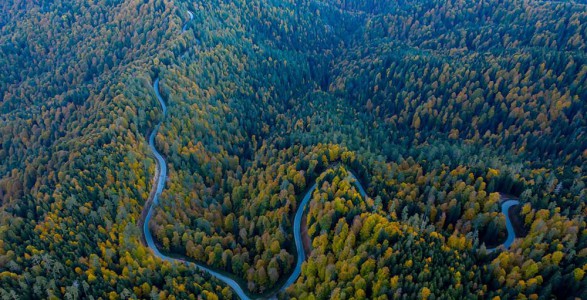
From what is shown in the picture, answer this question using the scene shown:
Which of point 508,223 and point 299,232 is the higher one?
point 508,223

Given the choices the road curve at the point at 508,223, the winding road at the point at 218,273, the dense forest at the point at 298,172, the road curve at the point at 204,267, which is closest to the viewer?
the dense forest at the point at 298,172

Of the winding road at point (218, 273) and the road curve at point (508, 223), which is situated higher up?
the road curve at point (508, 223)

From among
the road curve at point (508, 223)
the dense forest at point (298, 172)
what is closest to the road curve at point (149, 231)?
the dense forest at point (298, 172)

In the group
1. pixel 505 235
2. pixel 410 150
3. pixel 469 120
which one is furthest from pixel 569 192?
pixel 469 120

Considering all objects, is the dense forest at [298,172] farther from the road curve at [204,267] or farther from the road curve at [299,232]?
the road curve at [204,267]

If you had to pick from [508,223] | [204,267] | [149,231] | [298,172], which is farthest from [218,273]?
[508,223]

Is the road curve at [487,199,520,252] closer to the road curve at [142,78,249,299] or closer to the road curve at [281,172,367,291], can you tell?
the road curve at [281,172,367,291]

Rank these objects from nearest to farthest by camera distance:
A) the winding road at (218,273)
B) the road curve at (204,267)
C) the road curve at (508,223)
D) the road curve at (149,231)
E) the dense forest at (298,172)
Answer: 1. the dense forest at (298,172)
2. the road curve at (508,223)
3. the winding road at (218,273)
4. the road curve at (204,267)
5. the road curve at (149,231)

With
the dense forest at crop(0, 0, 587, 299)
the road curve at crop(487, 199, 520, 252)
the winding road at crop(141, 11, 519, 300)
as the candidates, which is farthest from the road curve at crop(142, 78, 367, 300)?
the road curve at crop(487, 199, 520, 252)

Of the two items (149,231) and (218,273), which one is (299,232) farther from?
(149,231)
